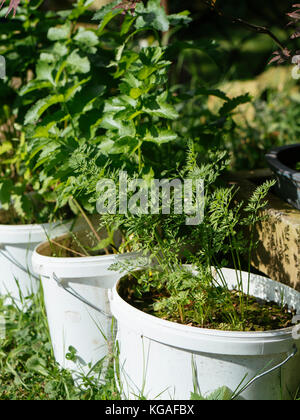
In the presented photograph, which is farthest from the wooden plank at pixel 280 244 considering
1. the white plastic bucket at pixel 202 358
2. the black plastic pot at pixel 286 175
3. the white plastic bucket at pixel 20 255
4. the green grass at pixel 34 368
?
the white plastic bucket at pixel 20 255

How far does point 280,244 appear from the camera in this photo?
1609 mm

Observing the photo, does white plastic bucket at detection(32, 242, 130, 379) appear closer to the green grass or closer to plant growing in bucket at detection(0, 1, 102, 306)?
the green grass

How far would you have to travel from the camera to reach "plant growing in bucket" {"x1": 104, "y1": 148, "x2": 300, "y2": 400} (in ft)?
4.08

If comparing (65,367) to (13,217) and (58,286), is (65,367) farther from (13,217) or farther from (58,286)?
(13,217)

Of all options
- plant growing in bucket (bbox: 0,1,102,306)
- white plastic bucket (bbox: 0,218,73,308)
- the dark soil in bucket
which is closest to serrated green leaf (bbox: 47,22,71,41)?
plant growing in bucket (bbox: 0,1,102,306)

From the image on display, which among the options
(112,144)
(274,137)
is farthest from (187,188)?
(274,137)

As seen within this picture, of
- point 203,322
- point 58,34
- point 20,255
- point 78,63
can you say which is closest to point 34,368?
point 20,255

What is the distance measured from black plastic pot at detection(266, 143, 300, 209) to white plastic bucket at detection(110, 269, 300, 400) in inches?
15.9

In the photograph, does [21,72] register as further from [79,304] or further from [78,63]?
[79,304]

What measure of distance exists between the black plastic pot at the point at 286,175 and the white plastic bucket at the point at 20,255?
32.8 inches

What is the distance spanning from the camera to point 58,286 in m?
1.67

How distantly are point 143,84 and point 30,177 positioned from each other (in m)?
0.80

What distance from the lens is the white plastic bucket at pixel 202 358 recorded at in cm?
122

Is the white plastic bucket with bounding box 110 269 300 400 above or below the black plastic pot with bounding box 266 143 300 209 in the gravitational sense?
below
